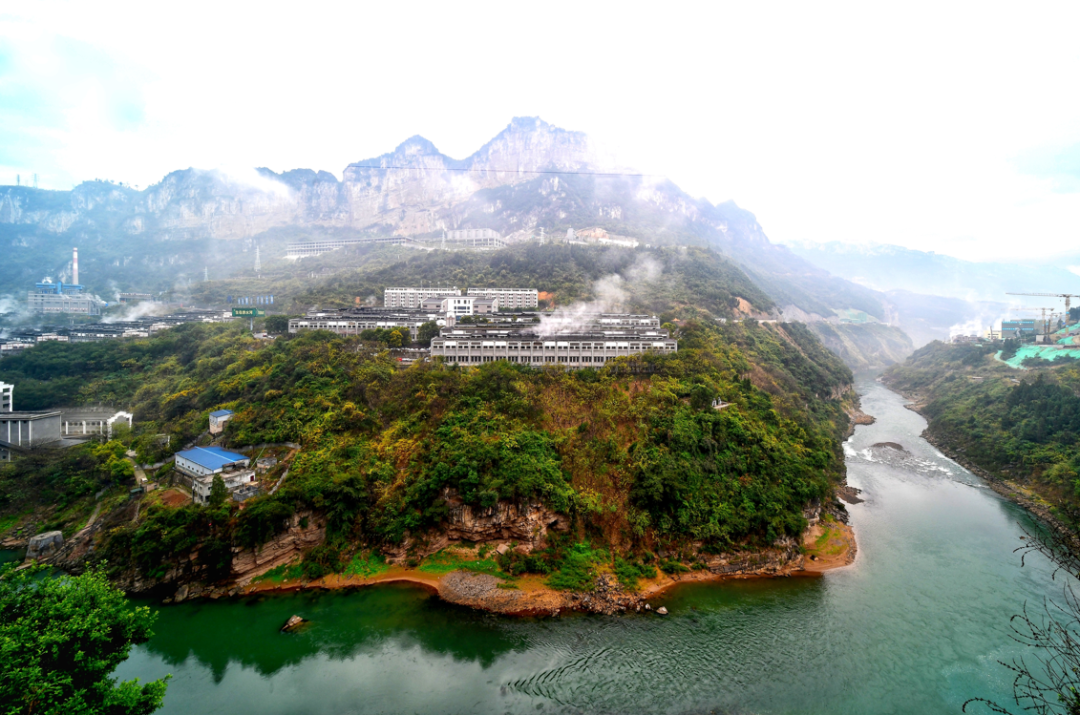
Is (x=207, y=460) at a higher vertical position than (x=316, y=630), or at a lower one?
higher

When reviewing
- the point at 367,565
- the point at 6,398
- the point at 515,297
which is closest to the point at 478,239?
the point at 515,297

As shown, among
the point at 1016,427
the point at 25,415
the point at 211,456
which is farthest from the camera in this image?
the point at 1016,427

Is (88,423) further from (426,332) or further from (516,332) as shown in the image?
(516,332)

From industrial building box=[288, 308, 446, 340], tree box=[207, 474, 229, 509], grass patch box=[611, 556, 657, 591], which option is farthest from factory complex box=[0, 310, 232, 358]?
grass patch box=[611, 556, 657, 591]

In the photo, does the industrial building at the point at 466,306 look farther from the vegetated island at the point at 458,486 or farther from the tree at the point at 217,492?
the tree at the point at 217,492

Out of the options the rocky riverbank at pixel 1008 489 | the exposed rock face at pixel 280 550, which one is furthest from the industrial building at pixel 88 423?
the rocky riverbank at pixel 1008 489

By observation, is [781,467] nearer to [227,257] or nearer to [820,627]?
[820,627]
